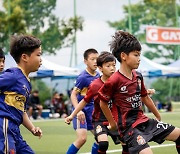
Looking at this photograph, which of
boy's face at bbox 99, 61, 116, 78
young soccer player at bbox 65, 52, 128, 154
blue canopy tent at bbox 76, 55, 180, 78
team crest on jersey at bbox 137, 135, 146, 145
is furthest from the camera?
blue canopy tent at bbox 76, 55, 180, 78

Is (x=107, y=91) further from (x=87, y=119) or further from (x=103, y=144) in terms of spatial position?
(x=87, y=119)

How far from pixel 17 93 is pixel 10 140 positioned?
45 centimetres

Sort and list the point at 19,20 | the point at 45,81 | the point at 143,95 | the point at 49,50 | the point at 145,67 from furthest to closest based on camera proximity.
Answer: the point at 45,81, the point at 49,50, the point at 19,20, the point at 145,67, the point at 143,95

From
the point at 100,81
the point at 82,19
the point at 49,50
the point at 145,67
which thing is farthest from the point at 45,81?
the point at 100,81

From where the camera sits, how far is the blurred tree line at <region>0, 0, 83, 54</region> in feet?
106

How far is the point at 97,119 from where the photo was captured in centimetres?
762

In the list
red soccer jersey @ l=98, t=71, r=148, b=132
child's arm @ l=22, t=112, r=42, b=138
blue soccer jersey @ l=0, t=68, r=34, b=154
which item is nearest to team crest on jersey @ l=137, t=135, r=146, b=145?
red soccer jersey @ l=98, t=71, r=148, b=132

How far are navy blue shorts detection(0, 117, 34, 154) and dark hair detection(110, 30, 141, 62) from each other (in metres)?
1.49

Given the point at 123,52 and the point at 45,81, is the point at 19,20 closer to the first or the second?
the point at 45,81

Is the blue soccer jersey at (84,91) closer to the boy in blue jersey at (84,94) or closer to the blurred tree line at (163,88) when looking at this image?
the boy in blue jersey at (84,94)

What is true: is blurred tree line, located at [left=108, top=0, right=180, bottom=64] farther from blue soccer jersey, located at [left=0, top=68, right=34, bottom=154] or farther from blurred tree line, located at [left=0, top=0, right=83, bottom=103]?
blue soccer jersey, located at [left=0, top=68, right=34, bottom=154]

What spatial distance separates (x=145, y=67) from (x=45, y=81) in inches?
676

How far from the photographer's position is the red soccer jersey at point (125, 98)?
19.5 feet

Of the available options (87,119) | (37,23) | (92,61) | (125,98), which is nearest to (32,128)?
(125,98)
